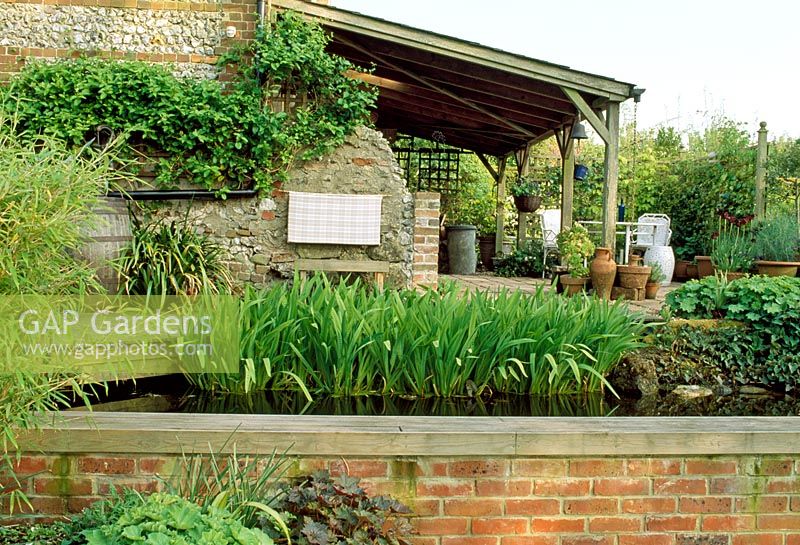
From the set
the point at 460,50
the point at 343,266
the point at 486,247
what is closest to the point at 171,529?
the point at 343,266

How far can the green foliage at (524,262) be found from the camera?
41.1 feet

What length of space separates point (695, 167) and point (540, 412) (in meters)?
10.4

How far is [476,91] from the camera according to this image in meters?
9.28

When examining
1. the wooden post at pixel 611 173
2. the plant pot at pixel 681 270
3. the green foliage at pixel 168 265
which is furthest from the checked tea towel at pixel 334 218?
the plant pot at pixel 681 270

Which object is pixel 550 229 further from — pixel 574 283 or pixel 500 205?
pixel 574 283

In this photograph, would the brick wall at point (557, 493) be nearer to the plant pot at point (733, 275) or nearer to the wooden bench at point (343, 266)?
the wooden bench at point (343, 266)

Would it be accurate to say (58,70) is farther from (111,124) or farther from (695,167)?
(695,167)

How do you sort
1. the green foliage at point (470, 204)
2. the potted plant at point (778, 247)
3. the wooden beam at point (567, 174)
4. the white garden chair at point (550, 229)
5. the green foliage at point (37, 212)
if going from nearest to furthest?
the green foliage at point (37, 212), the potted plant at point (778, 247), the wooden beam at point (567, 174), the white garden chair at point (550, 229), the green foliage at point (470, 204)

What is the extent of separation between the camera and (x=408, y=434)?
2652 mm

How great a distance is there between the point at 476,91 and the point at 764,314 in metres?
5.29

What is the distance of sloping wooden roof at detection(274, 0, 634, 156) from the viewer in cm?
725

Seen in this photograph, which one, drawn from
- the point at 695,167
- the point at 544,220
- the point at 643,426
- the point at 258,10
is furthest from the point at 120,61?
the point at 695,167

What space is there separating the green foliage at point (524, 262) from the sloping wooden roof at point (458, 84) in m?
1.70

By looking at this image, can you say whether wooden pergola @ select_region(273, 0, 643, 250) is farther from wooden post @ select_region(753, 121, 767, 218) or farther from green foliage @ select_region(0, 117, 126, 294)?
green foliage @ select_region(0, 117, 126, 294)
